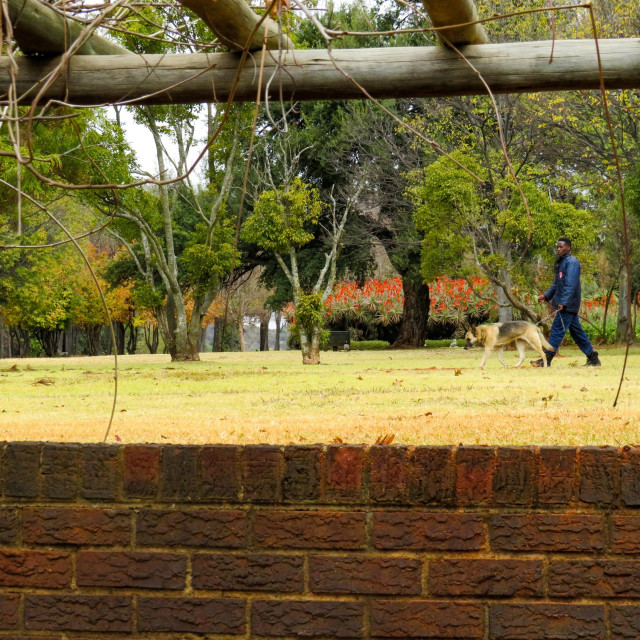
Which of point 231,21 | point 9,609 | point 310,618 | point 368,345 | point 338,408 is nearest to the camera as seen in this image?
point 310,618

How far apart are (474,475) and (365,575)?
0.48 m

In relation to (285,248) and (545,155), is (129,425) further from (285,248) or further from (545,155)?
(545,155)

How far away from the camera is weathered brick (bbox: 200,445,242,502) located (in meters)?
2.84

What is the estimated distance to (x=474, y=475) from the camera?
2779mm

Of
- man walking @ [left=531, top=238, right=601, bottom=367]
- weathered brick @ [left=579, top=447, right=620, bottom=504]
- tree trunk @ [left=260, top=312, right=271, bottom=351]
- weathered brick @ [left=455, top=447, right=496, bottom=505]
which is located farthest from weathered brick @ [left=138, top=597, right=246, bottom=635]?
tree trunk @ [left=260, top=312, right=271, bottom=351]

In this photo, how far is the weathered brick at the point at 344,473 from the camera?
2786 mm

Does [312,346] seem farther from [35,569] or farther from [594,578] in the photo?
[594,578]

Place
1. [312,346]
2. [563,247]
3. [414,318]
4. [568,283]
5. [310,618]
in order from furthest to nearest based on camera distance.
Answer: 1. [414,318]
2. [312,346]
3. [568,283]
4. [563,247]
5. [310,618]

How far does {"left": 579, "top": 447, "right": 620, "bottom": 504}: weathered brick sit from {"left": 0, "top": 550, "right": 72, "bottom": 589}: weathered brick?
172 centimetres

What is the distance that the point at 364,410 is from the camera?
7484 mm

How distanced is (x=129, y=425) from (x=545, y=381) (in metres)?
5.95

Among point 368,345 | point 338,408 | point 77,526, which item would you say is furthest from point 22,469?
point 368,345

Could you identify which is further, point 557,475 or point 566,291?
point 566,291

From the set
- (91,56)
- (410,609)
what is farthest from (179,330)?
(410,609)
